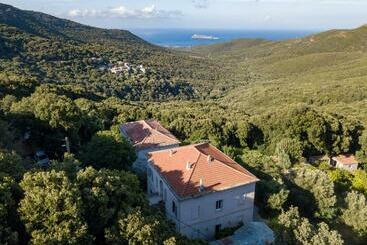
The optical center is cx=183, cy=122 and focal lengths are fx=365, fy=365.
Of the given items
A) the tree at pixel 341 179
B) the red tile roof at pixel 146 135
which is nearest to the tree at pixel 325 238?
the tree at pixel 341 179

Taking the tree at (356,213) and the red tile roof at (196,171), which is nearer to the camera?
the red tile roof at (196,171)

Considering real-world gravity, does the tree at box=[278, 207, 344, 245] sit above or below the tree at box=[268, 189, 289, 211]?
above

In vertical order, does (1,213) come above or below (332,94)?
above

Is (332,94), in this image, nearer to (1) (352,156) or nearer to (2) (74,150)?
(1) (352,156)

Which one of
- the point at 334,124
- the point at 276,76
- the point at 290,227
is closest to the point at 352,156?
the point at 334,124

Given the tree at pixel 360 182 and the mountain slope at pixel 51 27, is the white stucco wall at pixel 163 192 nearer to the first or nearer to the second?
the tree at pixel 360 182

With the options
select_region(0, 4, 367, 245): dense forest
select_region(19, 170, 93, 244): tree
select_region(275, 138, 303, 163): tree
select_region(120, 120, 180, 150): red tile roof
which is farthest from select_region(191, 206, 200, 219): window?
select_region(275, 138, 303, 163): tree

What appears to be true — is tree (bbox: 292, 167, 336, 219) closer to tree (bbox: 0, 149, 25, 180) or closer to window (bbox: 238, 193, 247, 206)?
window (bbox: 238, 193, 247, 206)
